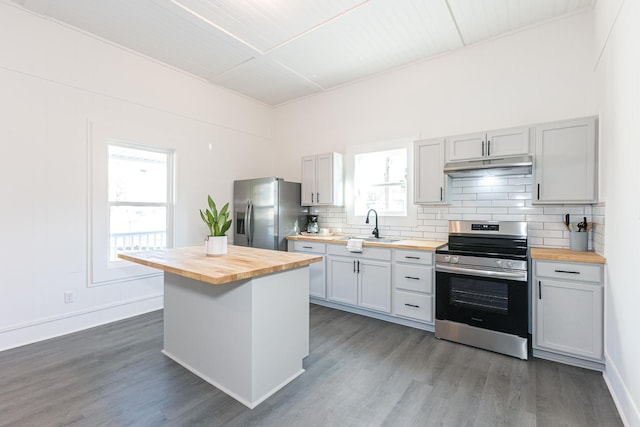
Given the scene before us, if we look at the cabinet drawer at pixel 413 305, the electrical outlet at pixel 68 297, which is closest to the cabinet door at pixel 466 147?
the cabinet drawer at pixel 413 305

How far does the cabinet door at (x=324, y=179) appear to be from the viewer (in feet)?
14.4

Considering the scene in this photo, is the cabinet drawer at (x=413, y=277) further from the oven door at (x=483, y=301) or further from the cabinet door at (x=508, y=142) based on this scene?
the cabinet door at (x=508, y=142)

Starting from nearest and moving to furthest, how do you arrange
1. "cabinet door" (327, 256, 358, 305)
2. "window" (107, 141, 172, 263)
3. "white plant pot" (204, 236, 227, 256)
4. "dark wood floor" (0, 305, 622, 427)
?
1. "dark wood floor" (0, 305, 622, 427)
2. "white plant pot" (204, 236, 227, 256)
3. "window" (107, 141, 172, 263)
4. "cabinet door" (327, 256, 358, 305)

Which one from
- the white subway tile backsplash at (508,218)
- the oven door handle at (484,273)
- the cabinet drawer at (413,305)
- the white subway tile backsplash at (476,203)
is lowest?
the cabinet drawer at (413,305)

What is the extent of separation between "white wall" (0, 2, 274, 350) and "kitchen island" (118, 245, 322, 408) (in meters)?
1.42

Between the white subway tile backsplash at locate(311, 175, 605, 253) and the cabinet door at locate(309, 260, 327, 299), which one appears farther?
the cabinet door at locate(309, 260, 327, 299)

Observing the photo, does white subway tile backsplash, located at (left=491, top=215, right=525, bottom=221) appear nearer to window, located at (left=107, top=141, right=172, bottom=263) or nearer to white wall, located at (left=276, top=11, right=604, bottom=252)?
white wall, located at (left=276, top=11, right=604, bottom=252)

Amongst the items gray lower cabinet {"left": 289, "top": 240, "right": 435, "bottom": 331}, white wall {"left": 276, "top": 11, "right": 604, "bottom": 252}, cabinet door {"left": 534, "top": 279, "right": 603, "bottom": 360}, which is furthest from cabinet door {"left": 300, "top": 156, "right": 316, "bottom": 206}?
cabinet door {"left": 534, "top": 279, "right": 603, "bottom": 360}

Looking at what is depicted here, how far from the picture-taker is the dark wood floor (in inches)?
72.6

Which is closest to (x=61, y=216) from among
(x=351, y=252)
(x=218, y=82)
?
(x=218, y=82)

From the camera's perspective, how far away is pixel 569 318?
2.44 m

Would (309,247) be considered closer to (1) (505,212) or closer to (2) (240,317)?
(2) (240,317)

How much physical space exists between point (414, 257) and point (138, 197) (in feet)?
11.5

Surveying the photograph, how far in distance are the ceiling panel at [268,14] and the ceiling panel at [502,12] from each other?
1.04 metres
